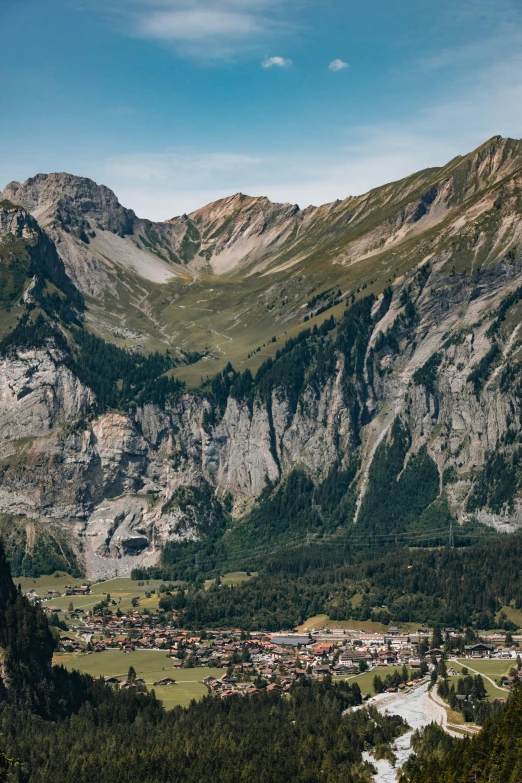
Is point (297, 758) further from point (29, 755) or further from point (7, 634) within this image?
point (7, 634)

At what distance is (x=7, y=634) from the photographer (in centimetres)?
19850

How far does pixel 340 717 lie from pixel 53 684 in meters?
39.6

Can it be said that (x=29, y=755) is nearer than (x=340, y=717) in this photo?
Yes

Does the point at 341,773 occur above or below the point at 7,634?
below

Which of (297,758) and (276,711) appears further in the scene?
(276,711)

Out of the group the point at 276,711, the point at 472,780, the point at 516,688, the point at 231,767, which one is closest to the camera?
the point at 472,780

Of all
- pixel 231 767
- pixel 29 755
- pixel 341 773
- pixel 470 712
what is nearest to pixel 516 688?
pixel 470 712

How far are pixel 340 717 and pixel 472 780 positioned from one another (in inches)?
1736

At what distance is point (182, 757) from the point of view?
17062 centimetres

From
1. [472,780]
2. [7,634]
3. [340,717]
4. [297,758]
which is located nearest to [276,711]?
[340,717]

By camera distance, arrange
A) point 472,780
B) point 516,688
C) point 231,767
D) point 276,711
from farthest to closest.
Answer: point 276,711 → point 516,688 → point 231,767 → point 472,780

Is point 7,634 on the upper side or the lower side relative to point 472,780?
upper

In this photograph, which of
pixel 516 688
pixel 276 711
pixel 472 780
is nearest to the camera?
pixel 472 780

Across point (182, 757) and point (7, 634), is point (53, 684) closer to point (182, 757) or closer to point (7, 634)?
point (7, 634)
